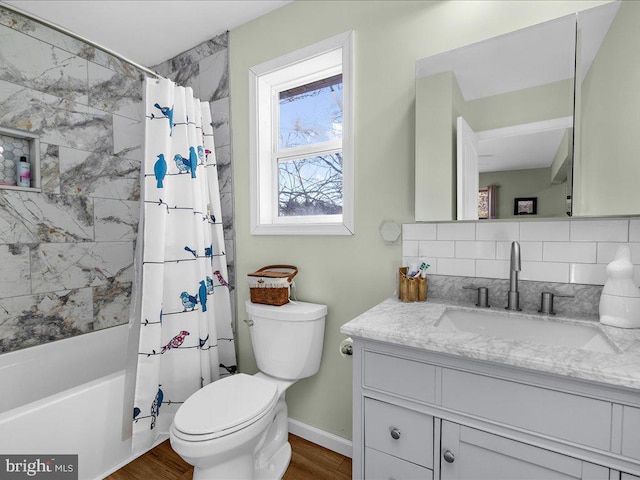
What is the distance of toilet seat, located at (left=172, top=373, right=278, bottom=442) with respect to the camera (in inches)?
47.1

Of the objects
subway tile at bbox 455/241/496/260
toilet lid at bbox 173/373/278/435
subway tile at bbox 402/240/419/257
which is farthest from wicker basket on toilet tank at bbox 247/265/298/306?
subway tile at bbox 455/241/496/260

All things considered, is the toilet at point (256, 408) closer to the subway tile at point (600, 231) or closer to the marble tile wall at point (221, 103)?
the marble tile wall at point (221, 103)

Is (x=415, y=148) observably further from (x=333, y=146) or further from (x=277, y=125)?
(x=277, y=125)

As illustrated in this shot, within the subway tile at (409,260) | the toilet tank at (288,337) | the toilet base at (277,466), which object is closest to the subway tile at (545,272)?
the subway tile at (409,260)

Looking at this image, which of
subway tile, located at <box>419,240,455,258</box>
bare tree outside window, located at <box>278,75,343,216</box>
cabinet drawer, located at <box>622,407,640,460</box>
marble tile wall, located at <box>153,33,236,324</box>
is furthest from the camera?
marble tile wall, located at <box>153,33,236,324</box>

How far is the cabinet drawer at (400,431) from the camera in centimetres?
100

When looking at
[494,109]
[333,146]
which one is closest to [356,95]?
[333,146]

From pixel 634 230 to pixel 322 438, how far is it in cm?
171

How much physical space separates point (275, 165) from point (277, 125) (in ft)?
0.89

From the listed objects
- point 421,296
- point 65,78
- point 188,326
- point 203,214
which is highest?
point 65,78

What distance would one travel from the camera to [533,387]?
847 millimetres

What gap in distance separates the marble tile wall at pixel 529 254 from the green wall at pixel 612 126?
108 millimetres

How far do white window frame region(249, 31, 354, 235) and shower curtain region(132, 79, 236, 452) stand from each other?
0.27 m

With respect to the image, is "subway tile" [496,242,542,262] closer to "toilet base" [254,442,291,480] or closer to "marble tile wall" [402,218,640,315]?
"marble tile wall" [402,218,640,315]
